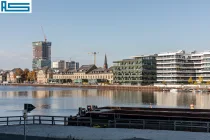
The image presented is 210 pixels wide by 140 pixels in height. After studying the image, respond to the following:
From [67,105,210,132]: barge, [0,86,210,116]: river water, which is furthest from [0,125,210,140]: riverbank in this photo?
[0,86,210,116]: river water

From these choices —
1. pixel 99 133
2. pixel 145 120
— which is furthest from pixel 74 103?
pixel 99 133

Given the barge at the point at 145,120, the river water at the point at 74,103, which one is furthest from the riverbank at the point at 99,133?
the river water at the point at 74,103

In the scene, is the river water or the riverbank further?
the river water

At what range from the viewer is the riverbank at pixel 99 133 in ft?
104

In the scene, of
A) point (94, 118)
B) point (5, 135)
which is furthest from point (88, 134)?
point (94, 118)

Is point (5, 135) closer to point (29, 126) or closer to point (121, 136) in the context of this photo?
point (29, 126)

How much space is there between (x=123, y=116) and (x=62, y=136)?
15905mm

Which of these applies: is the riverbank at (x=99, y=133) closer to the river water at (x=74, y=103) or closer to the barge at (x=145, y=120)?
the barge at (x=145, y=120)

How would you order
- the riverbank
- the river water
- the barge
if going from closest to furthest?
the riverbank
the barge
the river water

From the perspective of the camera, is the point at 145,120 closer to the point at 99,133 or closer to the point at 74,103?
the point at 99,133

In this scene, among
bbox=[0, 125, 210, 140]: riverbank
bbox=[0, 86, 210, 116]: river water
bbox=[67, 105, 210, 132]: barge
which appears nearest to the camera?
bbox=[0, 125, 210, 140]: riverbank

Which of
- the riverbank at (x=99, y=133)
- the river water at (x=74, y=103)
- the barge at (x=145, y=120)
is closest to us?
the riverbank at (x=99, y=133)

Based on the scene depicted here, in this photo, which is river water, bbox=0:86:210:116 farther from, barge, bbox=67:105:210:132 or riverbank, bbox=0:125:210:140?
riverbank, bbox=0:125:210:140

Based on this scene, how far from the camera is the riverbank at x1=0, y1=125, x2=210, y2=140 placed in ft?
104
